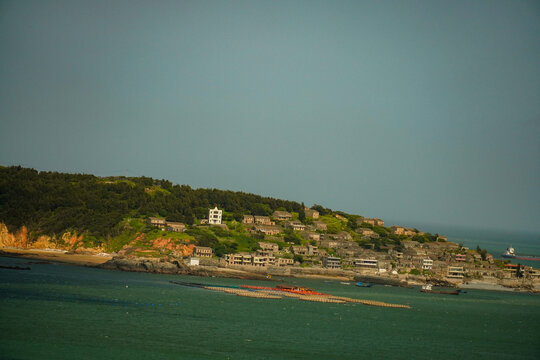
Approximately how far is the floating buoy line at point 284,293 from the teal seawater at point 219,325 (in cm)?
224

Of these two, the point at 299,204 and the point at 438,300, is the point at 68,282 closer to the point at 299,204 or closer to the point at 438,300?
the point at 438,300

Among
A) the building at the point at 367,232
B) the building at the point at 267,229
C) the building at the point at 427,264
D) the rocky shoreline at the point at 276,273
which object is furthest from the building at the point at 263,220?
the building at the point at 427,264

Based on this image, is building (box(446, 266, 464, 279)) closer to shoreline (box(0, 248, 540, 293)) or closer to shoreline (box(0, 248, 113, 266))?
shoreline (box(0, 248, 540, 293))

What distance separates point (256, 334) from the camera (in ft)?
166

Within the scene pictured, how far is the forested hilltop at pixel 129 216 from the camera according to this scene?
102m

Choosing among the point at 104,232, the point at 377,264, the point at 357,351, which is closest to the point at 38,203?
the point at 104,232

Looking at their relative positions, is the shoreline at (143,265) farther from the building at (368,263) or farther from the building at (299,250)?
the building at (299,250)

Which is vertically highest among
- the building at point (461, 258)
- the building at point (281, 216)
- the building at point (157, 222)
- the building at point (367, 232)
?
the building at point (281, 216)

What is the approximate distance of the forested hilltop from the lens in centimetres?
10186

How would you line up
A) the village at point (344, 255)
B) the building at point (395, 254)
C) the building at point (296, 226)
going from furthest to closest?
A: the building at point (296, 226)
the building at point (395, 254)
the village at point (344, 255)

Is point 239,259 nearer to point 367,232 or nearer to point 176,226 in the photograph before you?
point 176,226

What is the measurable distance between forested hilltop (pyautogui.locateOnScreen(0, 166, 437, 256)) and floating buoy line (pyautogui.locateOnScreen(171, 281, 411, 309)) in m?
21.5

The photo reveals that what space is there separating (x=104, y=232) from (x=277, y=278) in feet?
91.8

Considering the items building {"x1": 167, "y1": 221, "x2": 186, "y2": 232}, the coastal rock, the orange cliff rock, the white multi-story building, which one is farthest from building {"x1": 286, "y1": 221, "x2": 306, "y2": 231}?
the orange cliff rock
